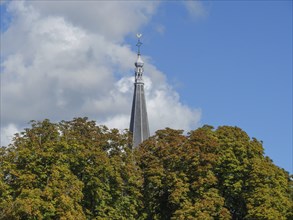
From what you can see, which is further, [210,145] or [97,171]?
[210,145]

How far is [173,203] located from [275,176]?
10.8m

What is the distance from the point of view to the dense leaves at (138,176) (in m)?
44.2

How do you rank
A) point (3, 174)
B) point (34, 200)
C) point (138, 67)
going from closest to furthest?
1. point (34, 200)
2. point (3, 174)
3. point (138, 67)

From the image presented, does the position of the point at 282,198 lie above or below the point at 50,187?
above

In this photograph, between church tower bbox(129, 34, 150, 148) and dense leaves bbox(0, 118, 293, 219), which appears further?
church tower bbox(129, 34, 150, 148)

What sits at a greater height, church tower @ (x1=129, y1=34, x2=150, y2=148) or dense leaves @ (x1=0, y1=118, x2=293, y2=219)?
church tower @ (x1=129, y1=34, x2=150, y2=148)

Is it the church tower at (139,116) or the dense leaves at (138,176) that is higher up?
the church tower at (139,116)

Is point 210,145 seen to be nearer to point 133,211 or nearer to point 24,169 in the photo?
point 133,211

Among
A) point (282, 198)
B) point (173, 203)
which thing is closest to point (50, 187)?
point (173, 203)

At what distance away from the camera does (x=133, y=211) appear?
50.0m

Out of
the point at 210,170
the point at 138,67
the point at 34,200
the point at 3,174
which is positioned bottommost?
the point at 34,200

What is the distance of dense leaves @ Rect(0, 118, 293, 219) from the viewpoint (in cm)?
4416

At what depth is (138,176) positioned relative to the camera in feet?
170

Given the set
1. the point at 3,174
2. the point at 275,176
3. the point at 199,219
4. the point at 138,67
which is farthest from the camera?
the point at 138,67
